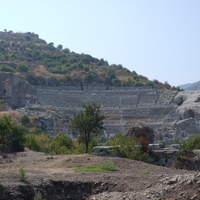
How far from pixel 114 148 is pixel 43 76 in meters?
64.0

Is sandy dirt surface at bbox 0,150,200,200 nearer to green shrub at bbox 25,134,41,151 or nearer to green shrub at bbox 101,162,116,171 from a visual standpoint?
green shrub at bbox 101,162,116,171

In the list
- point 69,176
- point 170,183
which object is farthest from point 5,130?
point 170,183

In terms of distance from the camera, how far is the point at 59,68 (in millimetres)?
101500

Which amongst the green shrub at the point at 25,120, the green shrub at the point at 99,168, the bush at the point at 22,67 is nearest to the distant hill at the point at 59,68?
the bush at the point at 22,67

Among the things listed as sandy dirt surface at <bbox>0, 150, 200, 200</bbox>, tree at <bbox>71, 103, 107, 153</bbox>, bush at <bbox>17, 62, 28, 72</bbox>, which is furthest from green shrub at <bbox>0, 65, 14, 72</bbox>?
sandy dirt surface at <bbox>0, 150, 200, 200</bbox>

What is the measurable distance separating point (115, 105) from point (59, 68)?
29.3 m

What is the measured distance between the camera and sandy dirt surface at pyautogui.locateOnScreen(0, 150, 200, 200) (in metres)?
13.5

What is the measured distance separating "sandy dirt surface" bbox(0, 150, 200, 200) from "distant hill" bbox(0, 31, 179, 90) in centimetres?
6479

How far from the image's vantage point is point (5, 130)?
32.8 m

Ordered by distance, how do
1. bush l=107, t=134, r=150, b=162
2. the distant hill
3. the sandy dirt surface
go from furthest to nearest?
the distant hill
bush l=107, t=134, r=150, b=162
the sandy dirt surface

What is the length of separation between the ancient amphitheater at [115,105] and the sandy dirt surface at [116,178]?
117 feet

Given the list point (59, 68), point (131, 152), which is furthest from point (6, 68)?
point (131, 152)

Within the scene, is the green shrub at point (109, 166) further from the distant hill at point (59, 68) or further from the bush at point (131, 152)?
the distant hill at point (59, 68)

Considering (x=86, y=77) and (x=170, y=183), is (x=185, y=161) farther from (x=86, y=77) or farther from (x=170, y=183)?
(x=86, y=77)
